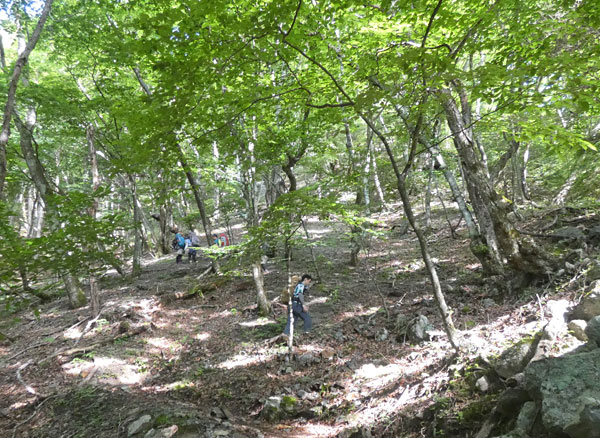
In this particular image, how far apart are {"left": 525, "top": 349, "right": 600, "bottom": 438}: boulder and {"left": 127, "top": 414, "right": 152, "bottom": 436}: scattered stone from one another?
470 cm

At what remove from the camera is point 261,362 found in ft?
22.6

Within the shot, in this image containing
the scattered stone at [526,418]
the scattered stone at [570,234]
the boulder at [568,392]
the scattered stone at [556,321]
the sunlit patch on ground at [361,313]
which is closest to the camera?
the boulder at [568,392]

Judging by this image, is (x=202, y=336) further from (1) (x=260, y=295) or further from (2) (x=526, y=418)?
(2) (x=526, y=418)

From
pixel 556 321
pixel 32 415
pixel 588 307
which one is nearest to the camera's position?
pixel 556 321

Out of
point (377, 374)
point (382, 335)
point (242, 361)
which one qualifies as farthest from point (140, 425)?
point (382, 335)

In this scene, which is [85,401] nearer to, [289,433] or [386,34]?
[289,433]

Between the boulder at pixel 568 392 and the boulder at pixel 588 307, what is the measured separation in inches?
69.3

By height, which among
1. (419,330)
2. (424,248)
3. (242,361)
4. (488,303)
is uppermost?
(424,248)

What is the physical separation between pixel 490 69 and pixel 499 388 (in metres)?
3.40

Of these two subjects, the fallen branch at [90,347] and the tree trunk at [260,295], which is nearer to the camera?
the fallen branch at [90,347]

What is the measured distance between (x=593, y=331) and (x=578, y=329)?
0.34 metres

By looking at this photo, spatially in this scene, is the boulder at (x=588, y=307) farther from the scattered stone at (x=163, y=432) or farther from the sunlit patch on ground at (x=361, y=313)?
the scattered stone at (x=163, y=432)

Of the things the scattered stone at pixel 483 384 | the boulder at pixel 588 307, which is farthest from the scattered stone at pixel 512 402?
the boulder at pixel 588 307

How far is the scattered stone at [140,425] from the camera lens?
4223mm
